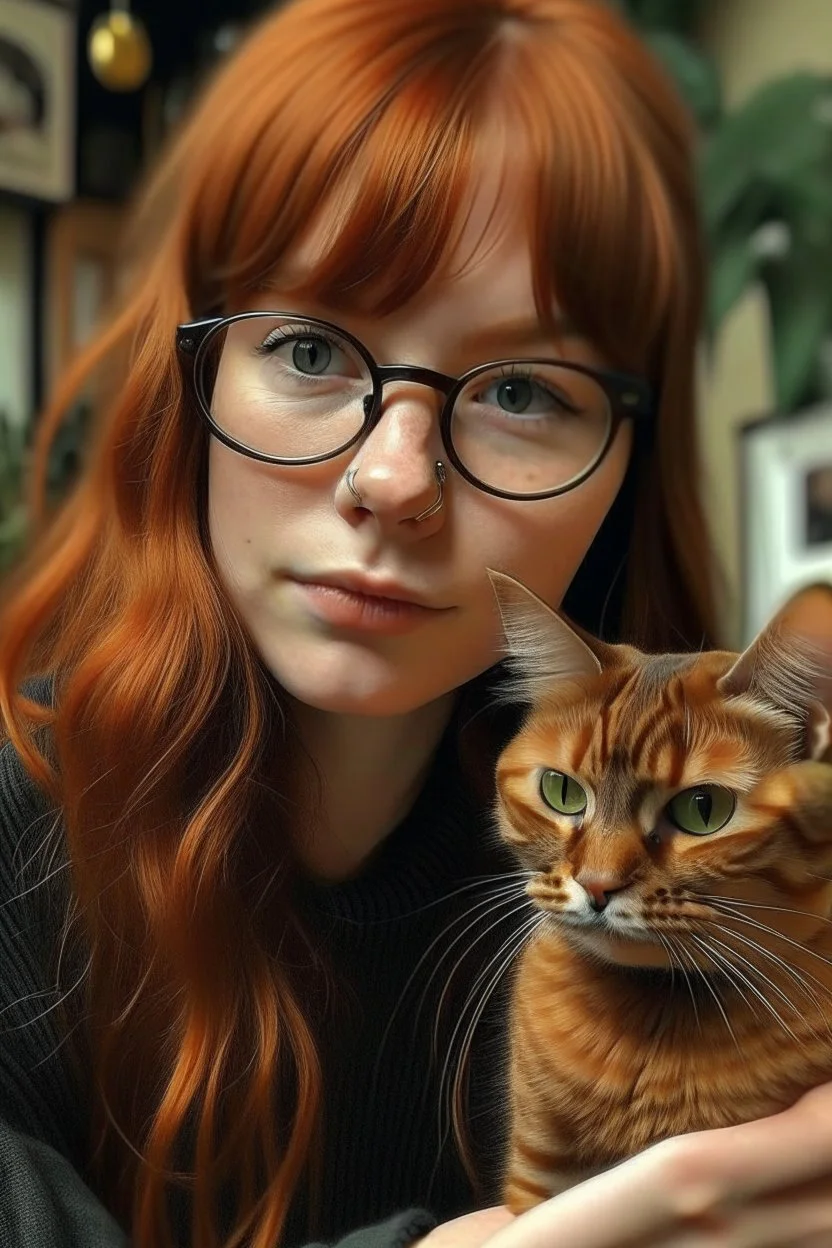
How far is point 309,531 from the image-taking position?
1.52 ft

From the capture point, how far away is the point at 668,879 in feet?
1.19

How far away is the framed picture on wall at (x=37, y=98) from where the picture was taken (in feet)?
2.96

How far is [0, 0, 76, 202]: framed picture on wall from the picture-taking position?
901 millimetres

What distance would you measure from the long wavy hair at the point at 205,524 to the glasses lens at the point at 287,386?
20 mm

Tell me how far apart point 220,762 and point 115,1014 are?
12cm

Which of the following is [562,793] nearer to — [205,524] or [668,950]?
[668,950]

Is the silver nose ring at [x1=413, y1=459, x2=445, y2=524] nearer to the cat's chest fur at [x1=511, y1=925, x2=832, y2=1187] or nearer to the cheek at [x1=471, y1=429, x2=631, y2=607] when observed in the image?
the cheek at [x1=471, y1=429, x2=631, y2=607]

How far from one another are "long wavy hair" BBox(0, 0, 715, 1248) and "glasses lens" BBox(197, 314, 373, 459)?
2 cm

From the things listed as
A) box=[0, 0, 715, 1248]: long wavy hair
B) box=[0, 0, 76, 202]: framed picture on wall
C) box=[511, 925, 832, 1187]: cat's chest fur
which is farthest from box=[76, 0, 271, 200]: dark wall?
box=[511, 925, 832, 1187]: cat's chest fur

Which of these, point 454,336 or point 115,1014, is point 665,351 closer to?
point 454,336

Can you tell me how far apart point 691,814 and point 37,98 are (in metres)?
0.81

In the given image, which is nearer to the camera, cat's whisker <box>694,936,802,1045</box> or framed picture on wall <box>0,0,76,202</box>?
cat's whisker <box>694,936,802,1045</box>

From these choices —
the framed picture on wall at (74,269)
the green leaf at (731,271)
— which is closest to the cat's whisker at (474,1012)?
the green leaf at (731,271)

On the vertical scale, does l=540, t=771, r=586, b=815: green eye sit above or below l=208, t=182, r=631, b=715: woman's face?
below
